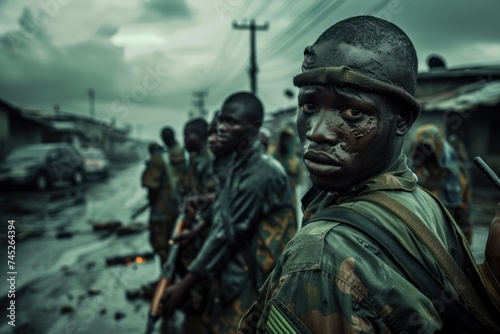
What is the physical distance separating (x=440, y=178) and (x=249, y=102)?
9.69 ft

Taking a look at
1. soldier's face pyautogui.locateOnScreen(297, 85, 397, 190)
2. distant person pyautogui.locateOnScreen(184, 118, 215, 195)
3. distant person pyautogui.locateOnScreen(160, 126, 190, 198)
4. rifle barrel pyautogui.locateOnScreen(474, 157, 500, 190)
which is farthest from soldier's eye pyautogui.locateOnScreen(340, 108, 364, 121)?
distant person pyautogui.locateOnScreen(160, 126, 190, 198)

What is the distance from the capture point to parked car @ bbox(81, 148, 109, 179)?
20.4 meters

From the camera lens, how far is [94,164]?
21031 millimetres

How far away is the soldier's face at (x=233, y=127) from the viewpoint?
3.21 m

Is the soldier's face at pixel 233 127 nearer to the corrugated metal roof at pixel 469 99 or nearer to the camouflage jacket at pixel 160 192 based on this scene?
the camouflage jacket at pixel 160 192

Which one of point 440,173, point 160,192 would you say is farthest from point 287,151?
point 440,173

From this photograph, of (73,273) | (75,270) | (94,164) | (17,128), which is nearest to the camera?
(73,273)

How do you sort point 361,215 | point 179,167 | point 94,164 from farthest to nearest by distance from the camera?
1. point 94,164
2. point 179,167
3. point 361,215

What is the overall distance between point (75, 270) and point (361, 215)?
21.0 ft

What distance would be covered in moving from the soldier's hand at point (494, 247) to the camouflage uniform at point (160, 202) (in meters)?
5.00

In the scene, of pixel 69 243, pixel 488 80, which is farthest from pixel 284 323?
pixel 488 80

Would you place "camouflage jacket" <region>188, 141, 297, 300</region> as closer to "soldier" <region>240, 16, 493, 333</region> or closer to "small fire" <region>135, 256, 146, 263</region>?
"soldier" <region>240, 16, 493, 333</region>

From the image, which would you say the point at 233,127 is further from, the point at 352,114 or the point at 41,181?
the point at 41,181

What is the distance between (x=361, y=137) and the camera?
107 centimetres
